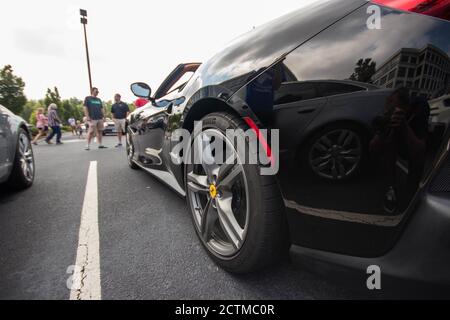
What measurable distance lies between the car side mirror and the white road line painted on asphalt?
1.11m

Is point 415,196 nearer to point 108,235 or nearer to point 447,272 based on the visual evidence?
point 447,272

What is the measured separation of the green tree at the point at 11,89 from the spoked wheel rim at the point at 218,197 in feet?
165

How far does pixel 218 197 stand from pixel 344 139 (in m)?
0.70

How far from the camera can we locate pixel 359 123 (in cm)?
73

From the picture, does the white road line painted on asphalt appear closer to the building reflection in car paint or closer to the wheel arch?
the building reflection in car paint

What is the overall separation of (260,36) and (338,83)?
0.55 m

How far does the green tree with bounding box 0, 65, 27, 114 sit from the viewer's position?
129 feet

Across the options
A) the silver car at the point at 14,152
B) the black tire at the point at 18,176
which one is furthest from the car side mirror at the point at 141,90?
the black tire at the point at 18,176

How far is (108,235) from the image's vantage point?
1.68m

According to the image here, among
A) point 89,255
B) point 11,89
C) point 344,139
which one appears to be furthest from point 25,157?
point 11,89

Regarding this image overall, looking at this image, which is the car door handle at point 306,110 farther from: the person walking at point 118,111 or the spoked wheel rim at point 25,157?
the person walking at point 118,111

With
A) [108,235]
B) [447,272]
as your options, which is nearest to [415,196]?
[447,272]

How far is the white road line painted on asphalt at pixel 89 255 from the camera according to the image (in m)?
1.13

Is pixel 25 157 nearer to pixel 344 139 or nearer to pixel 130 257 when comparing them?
pixel 130 257
